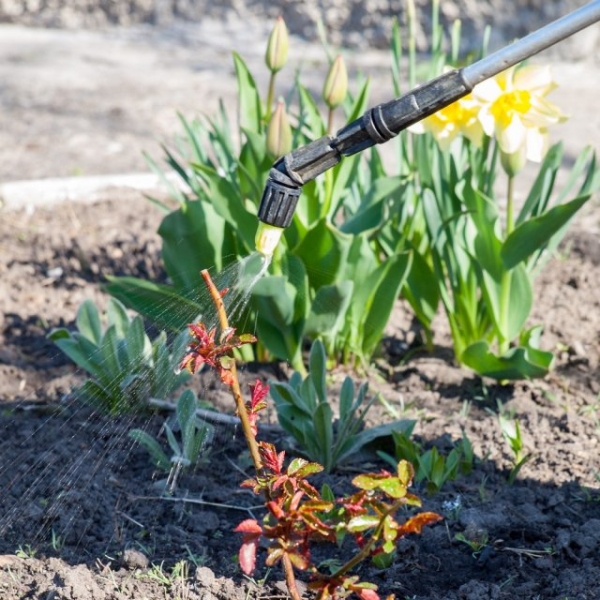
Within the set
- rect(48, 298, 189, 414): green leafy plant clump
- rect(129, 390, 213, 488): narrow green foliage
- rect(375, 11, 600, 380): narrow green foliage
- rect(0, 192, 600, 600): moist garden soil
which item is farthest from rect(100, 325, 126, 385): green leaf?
rect(375, 11, 600, 380): narrow green foliage

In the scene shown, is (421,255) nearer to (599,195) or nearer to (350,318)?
(350,318)

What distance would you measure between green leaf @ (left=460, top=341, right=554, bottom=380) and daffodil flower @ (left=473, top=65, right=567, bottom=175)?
19.3 inches

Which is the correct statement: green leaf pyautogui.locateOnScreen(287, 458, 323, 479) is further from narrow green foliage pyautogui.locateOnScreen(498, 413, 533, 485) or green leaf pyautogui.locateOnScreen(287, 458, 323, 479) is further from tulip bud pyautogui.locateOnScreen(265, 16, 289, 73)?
tulip bud pyautogui.locateOnScreen(265, 16, 289, 73)

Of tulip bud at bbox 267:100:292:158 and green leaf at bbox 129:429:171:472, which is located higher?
tulip bud at bbox 267:100:292:158

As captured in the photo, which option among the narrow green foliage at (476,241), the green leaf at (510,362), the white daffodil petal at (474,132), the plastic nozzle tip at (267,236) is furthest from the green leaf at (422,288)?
the plastic nozzle tip at (267,236)

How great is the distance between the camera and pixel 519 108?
2416 mm

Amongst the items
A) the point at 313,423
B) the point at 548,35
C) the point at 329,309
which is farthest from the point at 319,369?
the point at 548,35

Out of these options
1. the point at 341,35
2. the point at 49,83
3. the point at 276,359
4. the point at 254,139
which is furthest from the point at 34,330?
the point at 341,35

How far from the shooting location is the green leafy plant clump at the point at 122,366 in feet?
8.34

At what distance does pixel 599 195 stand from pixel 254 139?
190 centimetres

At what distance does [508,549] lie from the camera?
2.04m

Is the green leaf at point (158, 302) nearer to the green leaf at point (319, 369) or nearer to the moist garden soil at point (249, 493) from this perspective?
the moist garden soil at point (249, 493)

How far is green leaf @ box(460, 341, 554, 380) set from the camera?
2.57m

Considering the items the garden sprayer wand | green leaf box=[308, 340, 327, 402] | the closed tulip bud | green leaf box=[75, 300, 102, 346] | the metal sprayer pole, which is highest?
the metal sprayer pole
